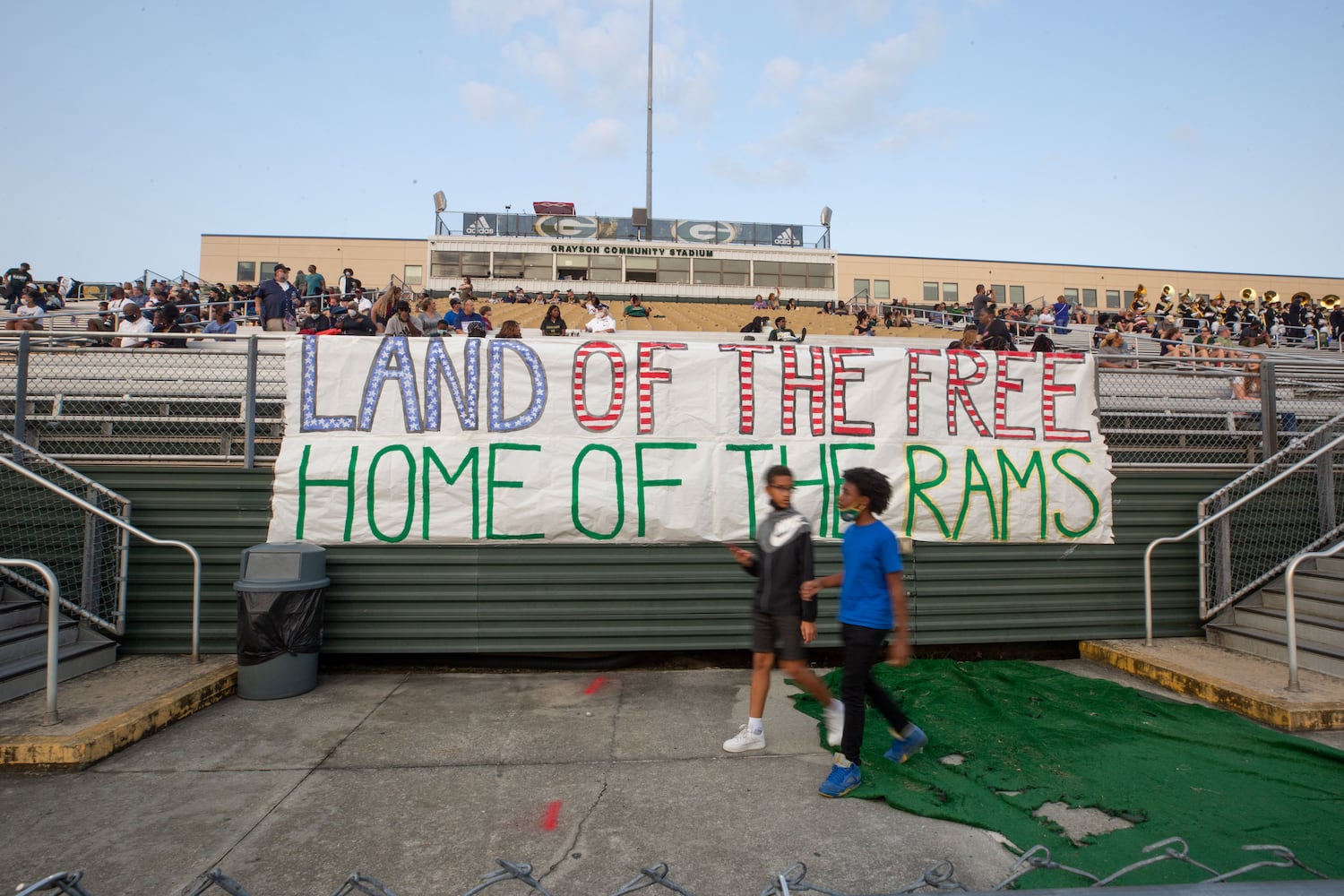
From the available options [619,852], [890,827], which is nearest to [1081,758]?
[890,827]

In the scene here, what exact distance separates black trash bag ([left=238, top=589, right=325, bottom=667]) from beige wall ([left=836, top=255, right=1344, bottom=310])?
47.5 meters

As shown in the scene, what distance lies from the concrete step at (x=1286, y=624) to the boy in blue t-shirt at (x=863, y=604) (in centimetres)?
371

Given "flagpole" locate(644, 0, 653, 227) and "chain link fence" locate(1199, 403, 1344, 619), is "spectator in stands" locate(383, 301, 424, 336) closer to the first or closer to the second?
"chain link fence" locate(1199, 403, 1344, 619)

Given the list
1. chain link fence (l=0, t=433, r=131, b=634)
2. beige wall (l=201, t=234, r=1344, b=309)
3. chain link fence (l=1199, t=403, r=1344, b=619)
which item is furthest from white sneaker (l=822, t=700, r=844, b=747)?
beige wall (l=201, t=234, r=1344, b=309)

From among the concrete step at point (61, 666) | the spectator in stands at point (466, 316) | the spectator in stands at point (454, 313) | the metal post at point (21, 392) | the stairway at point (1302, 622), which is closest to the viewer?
the concrete step at point (61, 666)

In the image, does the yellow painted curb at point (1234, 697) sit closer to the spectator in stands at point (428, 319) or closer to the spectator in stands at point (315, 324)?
the spectator in stands at point (428, 319)

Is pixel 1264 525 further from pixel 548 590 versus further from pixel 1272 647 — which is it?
pixel 548 590

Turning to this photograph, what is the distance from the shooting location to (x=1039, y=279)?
5222 cm

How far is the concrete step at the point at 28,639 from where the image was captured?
18.7 ft

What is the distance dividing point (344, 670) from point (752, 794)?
409cm

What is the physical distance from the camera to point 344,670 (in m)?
6.91

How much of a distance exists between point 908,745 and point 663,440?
10.7 feet

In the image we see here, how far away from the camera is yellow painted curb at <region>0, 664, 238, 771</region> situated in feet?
15.4

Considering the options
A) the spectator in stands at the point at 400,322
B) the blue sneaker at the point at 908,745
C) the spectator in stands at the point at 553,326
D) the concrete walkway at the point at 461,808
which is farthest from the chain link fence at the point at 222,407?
the spectator in stands at the point at 553,326
